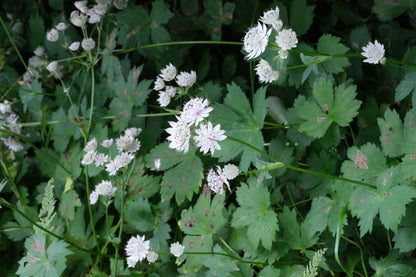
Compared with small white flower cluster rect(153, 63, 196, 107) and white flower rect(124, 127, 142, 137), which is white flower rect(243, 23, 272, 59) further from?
white flower rect(124, 127, 142, 137)

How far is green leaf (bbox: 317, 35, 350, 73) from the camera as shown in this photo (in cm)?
134

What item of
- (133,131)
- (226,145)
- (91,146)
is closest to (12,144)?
(91,146)

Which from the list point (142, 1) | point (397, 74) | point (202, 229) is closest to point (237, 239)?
point (202, 229)

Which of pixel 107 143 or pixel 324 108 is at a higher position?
pixel 324 108

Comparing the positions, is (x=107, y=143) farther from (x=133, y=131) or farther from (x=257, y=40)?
(x=257, y=40)

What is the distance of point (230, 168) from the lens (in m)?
1.16

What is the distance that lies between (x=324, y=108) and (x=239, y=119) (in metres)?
0.24

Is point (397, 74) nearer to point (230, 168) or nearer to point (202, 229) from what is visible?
point (230, 168)

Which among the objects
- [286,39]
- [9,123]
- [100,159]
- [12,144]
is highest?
[286,39]

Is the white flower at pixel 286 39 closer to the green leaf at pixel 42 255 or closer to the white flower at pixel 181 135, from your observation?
the white flower at pixel 181 135

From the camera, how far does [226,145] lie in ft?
4.00

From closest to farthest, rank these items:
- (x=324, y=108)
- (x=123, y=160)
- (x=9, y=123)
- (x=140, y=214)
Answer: (x=324, y=108), (x=123, y=160), (x=140, y=214), (x=9, y=123)

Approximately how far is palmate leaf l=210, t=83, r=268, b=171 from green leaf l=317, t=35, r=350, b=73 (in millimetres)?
253

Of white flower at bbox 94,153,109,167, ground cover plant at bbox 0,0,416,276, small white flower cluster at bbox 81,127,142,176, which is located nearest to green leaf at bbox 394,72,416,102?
ground cover plant at bbox 0,0,416,276
